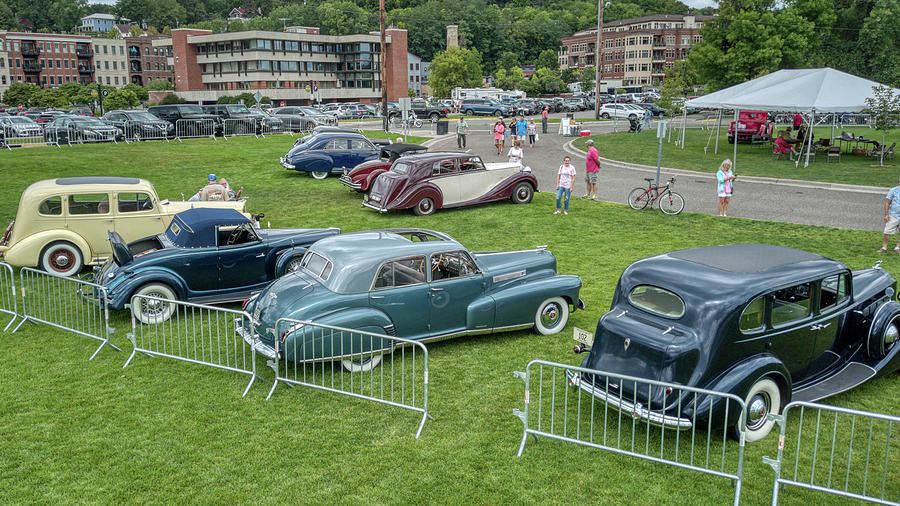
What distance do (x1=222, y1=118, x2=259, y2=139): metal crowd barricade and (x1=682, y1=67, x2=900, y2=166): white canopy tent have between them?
944 inches

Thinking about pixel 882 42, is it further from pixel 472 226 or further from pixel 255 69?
pixel 255 69

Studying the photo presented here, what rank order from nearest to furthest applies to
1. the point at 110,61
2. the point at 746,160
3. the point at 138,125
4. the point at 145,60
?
the point at 746,160 < the point at 138,125 < the point at 110,61 < the point at 145,60

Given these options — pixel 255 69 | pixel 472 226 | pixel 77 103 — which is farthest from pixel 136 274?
pixel 255 69

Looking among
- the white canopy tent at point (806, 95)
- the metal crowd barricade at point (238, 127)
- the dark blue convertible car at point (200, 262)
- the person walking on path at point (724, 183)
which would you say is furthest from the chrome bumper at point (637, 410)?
the metal crowd barricade at point (238, 127)

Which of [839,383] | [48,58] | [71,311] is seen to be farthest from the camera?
[48,58]

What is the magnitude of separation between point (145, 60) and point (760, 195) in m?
127

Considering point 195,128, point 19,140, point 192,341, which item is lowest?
point 192,341

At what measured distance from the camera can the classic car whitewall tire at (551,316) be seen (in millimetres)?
9914

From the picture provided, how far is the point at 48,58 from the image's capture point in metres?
111

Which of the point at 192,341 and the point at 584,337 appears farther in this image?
the point at 192,341

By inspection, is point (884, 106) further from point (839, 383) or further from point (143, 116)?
point (143, 116)

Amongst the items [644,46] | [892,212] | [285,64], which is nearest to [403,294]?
[892,212]

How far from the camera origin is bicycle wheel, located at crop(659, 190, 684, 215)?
731 inches

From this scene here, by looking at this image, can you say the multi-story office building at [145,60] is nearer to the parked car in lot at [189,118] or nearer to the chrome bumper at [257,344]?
the parked car in lot at [189,118]
